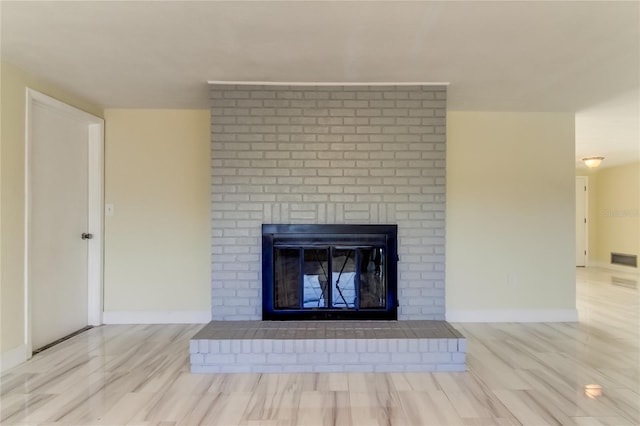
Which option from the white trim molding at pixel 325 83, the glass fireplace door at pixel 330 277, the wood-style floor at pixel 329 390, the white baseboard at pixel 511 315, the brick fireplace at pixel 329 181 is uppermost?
the white trim molding at pixel 325 83

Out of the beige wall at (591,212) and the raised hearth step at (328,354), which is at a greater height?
the beige wall at (591,212)

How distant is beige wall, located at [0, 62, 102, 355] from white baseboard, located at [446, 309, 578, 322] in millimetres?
3644

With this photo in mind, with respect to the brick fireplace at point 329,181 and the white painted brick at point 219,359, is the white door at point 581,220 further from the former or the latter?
the white painted brick at point 219,359

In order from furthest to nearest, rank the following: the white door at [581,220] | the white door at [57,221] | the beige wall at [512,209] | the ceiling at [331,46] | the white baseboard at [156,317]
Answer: the white door at [581,220] < the beige wall at [512,209] < the white baseboard at [156,317] < the white door at [57,221] < the ceiling at [331,46]

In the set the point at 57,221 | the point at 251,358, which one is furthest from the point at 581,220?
the point at 57,221

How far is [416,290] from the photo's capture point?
289 centimetres

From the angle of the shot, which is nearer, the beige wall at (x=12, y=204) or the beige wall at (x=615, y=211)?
the beige wall at (x=12, y=204)

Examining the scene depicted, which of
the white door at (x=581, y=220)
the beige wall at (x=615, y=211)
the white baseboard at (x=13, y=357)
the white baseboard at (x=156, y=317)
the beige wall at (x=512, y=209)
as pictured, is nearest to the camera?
the white baseboard at (x=13, y=357)

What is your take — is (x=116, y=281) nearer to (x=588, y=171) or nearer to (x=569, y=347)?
(x=569, y=347)

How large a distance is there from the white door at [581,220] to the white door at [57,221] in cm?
852

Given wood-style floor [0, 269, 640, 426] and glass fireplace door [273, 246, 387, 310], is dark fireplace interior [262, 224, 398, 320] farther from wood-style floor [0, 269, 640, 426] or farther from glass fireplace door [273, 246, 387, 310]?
wood-style floor [0, 269, 640, 426]

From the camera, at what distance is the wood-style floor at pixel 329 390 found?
1886 millimetres

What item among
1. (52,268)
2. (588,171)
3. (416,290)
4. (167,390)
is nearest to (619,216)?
(588,171)

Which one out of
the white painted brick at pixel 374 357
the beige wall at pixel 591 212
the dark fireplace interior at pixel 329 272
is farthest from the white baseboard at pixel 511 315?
the beige wall at pixel 591 212
